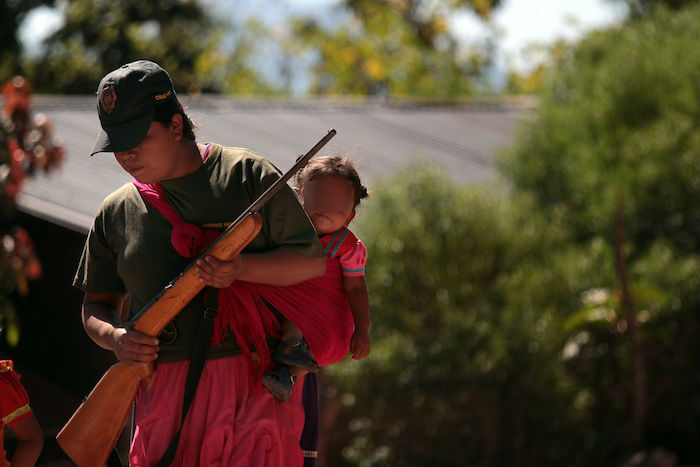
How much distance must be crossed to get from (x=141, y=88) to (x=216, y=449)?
786 mm

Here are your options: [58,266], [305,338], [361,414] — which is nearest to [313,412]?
[305,338]

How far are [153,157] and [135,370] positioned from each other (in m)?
0.47

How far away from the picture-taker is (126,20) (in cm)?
2072

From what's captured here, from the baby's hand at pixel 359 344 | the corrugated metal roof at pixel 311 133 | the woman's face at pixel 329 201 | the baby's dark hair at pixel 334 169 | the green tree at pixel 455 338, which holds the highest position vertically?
the baby's dark hair at pixel 334 169

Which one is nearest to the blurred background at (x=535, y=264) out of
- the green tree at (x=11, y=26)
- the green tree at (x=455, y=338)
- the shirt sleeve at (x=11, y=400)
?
the green tree at (x=455, y=338)

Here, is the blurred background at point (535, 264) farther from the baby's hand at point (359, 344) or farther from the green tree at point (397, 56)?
the green tree at point (397, 56)

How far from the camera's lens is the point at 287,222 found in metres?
2.41

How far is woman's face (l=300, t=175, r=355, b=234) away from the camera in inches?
104

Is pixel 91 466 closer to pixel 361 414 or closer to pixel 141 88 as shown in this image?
pixel 141 88

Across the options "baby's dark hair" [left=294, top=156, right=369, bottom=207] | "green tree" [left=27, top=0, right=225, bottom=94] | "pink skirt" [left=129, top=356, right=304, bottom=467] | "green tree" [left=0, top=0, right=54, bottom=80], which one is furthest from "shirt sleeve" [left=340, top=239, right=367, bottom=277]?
"green tree" [left=27, top=0, right=225, bottom=94]

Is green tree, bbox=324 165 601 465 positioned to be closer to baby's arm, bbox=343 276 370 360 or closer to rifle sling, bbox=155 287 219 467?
baby's arm, bbox=343 276 370 360

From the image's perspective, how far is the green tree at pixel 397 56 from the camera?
26.0 m

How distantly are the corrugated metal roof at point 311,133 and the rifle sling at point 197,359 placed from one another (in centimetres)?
336

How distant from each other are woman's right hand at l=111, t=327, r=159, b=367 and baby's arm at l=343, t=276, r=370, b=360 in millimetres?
499
